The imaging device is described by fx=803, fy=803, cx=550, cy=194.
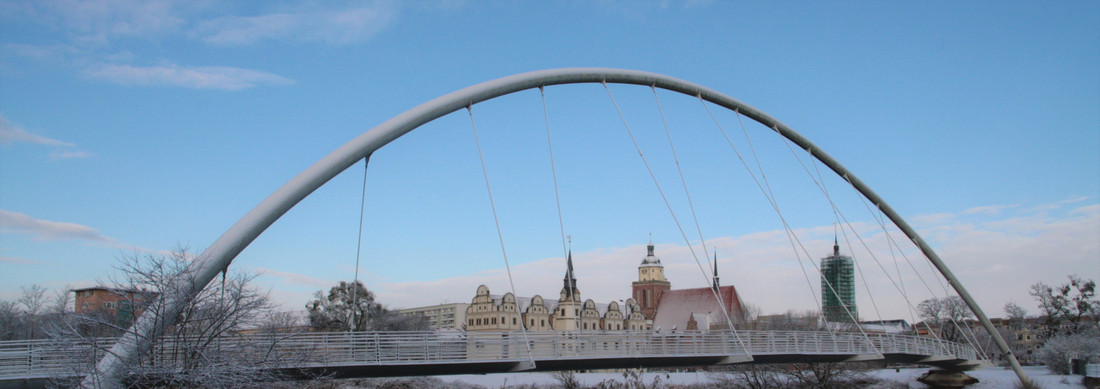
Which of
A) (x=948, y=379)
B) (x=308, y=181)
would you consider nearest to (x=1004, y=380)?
(x=948, y=379)

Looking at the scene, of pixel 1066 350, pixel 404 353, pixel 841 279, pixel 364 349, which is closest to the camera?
pixel 364 349

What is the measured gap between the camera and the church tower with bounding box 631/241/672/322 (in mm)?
104875

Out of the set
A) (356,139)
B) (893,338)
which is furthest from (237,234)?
(893,338)

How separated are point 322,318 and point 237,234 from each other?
40.0 m

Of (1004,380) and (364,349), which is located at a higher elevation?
(364,349)

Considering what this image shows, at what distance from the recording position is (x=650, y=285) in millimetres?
105500

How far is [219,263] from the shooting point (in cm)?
1398

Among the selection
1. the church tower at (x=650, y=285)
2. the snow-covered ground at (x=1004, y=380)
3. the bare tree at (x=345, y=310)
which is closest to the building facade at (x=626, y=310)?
the church tower at (x=650, y=285)

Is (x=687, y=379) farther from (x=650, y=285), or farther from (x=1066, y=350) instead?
(x=650, y=285)

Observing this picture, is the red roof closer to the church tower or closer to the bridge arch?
the church tower

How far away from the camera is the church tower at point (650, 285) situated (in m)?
105

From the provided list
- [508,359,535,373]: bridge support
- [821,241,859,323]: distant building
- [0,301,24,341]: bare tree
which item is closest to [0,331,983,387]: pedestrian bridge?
[508,359,535,373]: bridge support

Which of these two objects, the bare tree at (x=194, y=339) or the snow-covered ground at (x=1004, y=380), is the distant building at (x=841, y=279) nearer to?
the snow-covered ground at (x=1004, y=380)

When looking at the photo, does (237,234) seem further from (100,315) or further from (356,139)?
Result: (100,315)
